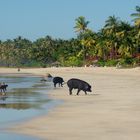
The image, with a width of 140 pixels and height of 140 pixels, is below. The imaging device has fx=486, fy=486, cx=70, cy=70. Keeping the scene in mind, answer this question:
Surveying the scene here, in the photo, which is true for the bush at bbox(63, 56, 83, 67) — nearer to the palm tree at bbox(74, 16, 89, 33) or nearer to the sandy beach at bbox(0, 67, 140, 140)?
the palm tree at bbox(74, 16, 89, 33)

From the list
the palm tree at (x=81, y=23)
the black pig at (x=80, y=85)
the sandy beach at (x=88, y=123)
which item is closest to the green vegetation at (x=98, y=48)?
the palm tree at (x=81, y=23)

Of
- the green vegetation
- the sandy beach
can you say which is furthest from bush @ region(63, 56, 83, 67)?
the sandy beach

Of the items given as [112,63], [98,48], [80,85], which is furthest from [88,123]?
[98,48]

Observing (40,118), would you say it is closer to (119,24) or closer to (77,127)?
(77,127)

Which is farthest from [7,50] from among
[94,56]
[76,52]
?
[94,56]

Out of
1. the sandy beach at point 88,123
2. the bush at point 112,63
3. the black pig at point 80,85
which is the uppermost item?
the bush at point 112,63

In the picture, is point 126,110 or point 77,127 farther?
point 126,110

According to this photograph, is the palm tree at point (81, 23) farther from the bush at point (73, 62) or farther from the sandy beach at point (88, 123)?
the sandy beach at point (88, 123)

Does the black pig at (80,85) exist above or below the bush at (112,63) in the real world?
below

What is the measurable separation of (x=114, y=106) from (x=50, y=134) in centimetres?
835

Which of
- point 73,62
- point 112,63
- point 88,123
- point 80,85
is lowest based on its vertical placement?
point 88,123

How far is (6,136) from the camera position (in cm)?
1432

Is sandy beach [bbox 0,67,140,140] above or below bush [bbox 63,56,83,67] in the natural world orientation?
below

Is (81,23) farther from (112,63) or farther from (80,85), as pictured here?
(80,85)
